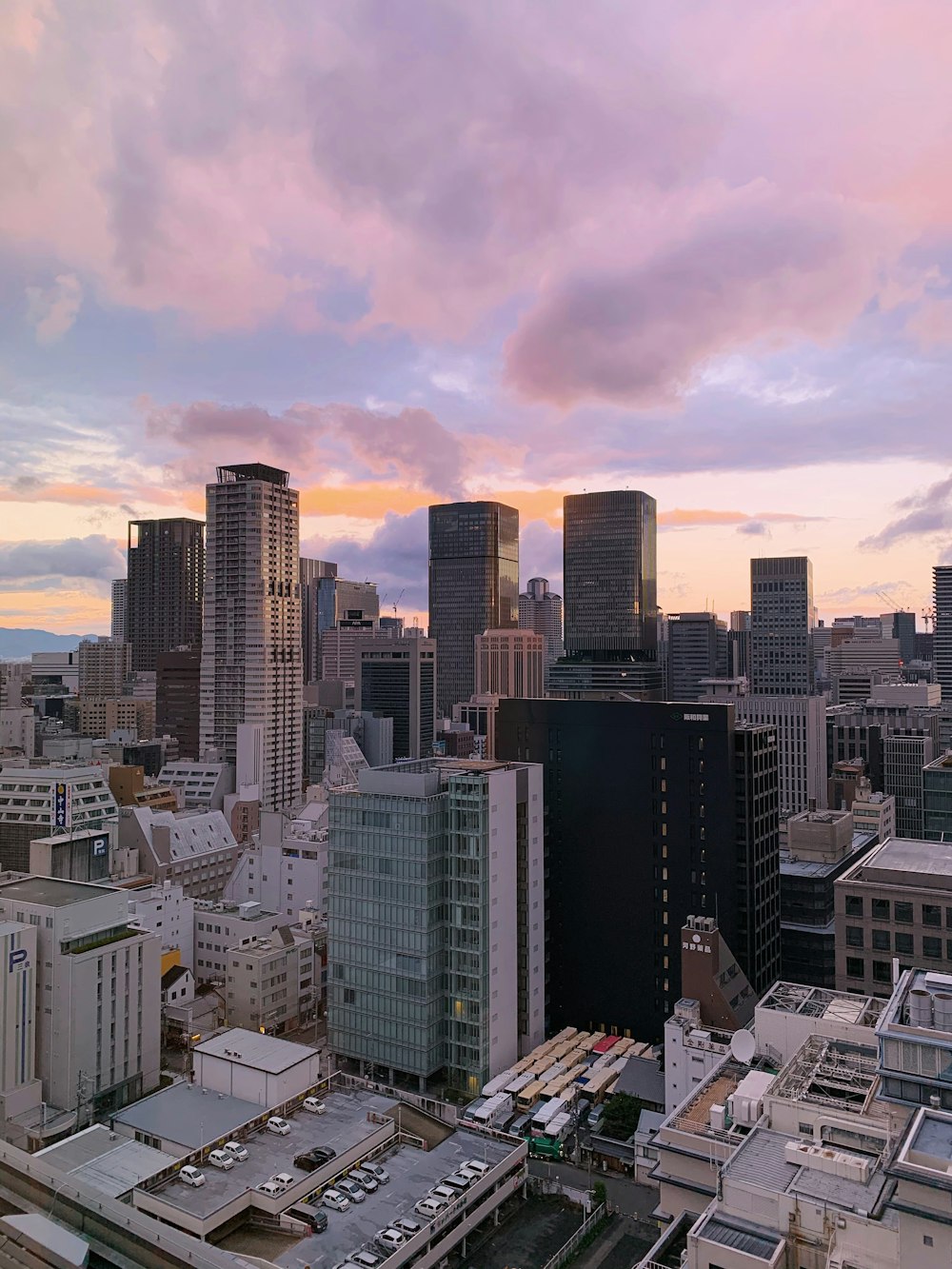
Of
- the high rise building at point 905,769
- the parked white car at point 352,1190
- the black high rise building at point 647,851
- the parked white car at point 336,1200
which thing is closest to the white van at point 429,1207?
the parked white car at point 352,1190

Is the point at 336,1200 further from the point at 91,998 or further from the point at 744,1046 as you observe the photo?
the point at 91,998

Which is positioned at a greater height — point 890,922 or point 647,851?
point 647,851

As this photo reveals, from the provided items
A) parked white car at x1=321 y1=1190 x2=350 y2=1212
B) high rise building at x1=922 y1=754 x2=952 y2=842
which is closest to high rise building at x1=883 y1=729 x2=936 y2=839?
high rise building at x1=922 y1=754 x2=952 y2=842

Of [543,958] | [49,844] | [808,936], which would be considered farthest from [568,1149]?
[49,844]

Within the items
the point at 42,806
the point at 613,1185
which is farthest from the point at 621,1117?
the point at 42,806

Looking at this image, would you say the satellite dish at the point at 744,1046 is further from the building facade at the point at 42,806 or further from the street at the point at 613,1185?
the building facade at the point at 42,806

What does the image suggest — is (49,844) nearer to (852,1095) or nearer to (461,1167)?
(461,1167)
